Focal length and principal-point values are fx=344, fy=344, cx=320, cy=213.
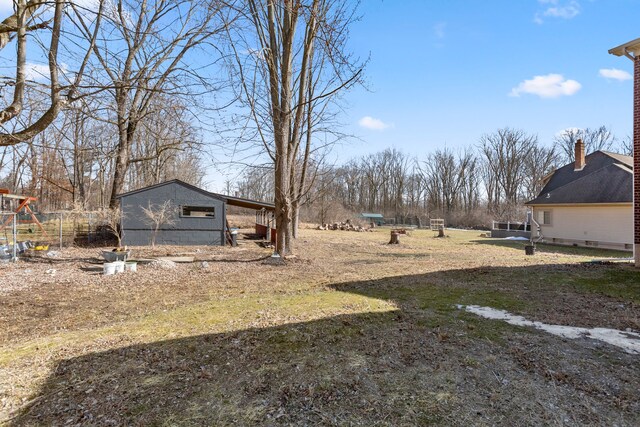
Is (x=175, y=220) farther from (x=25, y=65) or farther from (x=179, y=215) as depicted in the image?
(x=25, y=65)

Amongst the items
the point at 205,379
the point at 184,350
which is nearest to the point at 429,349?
the point at 205,379

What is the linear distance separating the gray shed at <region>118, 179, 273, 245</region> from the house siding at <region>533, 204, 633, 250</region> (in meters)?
16.3

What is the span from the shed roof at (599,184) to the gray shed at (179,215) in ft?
52.8

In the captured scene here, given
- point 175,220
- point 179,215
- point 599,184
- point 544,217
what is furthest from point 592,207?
point 175,220

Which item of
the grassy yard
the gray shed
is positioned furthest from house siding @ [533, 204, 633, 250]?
the gray shed

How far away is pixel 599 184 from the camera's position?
17.8m

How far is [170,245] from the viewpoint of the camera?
15.6 m

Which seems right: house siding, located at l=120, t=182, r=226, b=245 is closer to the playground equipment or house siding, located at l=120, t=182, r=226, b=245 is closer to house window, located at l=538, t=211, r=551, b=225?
the playground equipment

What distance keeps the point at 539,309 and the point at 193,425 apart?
5.40m

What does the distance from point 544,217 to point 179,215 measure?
20.7 metres

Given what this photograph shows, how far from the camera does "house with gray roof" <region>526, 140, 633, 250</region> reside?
16125 millimetres

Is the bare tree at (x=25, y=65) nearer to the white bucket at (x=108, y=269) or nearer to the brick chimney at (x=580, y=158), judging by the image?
the white bucket at (x=108, y=269)

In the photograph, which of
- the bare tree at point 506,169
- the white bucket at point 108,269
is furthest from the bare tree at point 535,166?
the white bucket at point 108,269

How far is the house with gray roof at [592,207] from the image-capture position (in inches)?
635
